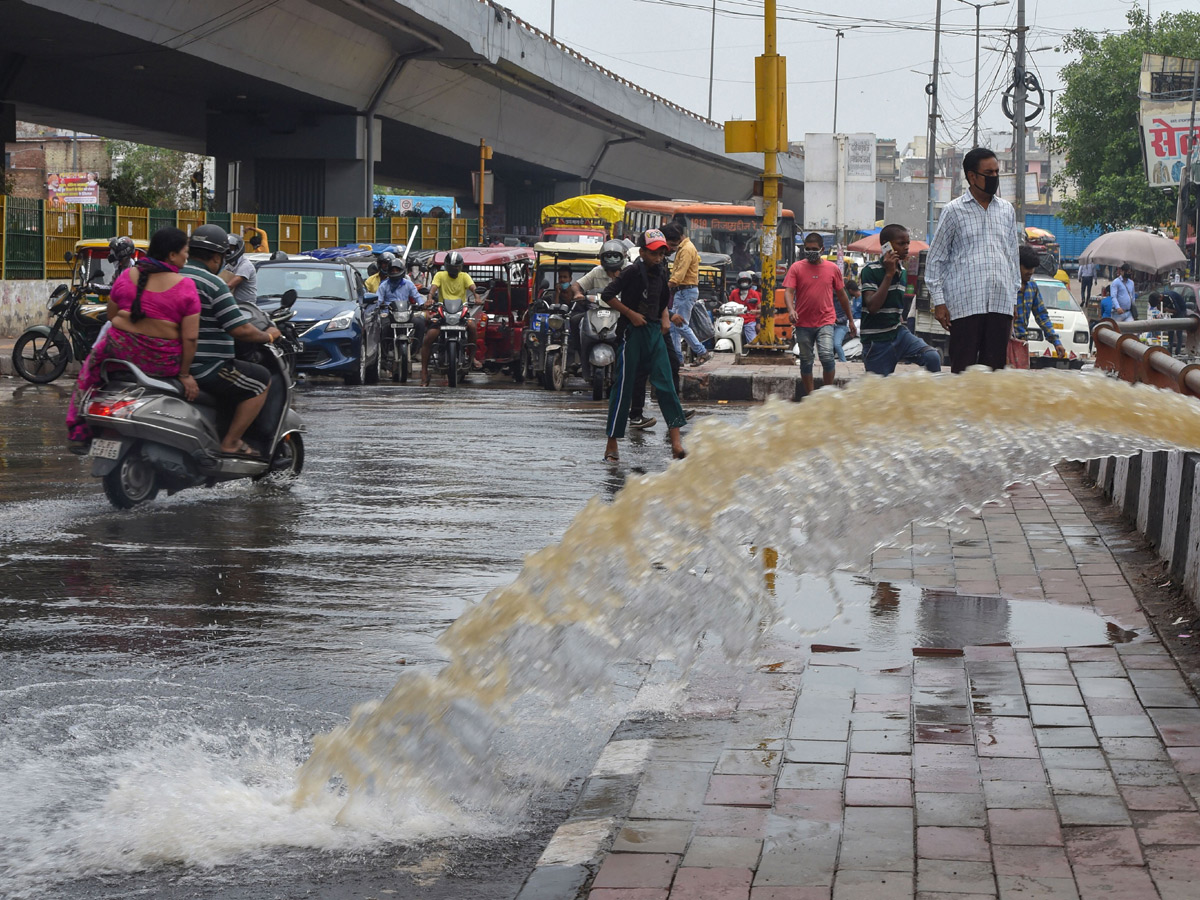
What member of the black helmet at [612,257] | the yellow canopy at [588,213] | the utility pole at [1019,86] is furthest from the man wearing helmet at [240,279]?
the utility pole at [1019,86]

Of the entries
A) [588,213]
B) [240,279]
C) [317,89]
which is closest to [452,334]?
[240,279]

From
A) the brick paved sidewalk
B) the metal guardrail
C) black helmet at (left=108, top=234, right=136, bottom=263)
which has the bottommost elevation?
the brick paved sidewalk

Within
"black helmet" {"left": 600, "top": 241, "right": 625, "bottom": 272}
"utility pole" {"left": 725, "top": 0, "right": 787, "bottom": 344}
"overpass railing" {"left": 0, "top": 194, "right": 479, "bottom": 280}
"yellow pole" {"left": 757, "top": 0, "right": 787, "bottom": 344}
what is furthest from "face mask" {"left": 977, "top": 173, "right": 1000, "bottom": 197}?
"overpass railing" {"left": 0, "top": 194, "right": 479, "bottom": 280}

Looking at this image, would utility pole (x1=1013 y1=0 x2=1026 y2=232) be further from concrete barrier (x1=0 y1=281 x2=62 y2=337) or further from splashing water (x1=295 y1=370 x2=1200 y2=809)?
splashing water (x1=295 y1=370 x2=1200 y2=809)

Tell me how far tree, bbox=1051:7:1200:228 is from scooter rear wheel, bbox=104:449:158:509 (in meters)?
63.3

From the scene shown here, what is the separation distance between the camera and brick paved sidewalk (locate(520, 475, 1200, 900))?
3.39m

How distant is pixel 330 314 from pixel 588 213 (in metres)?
22.6

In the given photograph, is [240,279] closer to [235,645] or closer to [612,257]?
[612,257]

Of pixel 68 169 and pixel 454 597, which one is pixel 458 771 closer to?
pixel 454 597

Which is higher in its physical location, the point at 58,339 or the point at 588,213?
the point at 588,213

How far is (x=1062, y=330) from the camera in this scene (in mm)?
25156

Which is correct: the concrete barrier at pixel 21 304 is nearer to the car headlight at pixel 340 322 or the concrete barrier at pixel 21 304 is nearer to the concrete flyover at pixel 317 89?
the concrete flyover at pixel 317 89

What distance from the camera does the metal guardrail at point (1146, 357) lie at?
5.79 metres

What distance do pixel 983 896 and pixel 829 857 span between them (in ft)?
1.29
